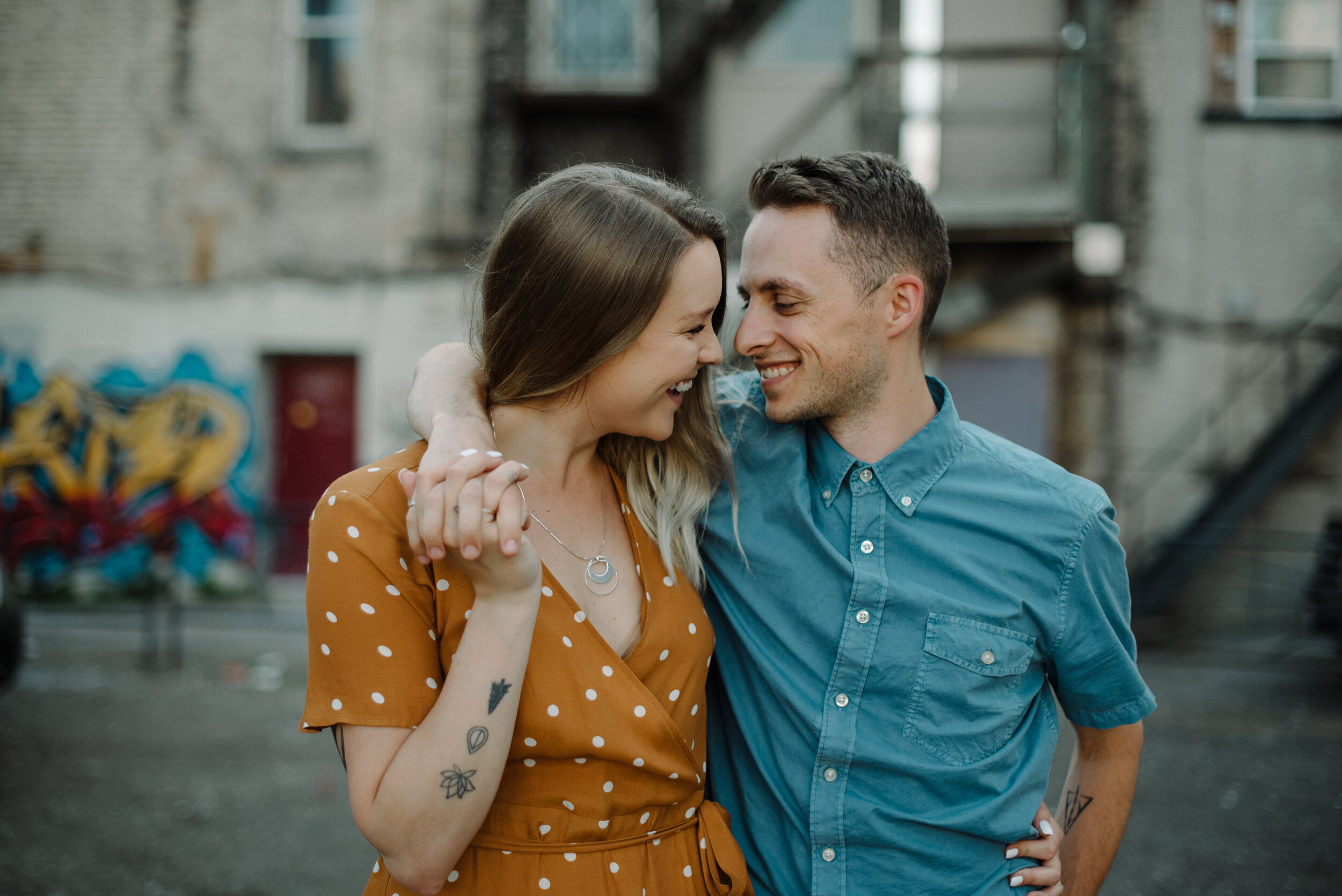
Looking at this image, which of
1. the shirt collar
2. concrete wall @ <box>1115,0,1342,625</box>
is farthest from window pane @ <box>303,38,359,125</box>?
the shirt collar

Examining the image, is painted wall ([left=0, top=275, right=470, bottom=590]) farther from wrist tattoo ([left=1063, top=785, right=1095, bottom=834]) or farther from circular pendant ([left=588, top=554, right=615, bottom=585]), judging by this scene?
wrist tattoo ([left=1063, top=785, right=1095, bottom=834])

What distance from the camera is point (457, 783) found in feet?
4.69

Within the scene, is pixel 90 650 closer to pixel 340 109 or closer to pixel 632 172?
pixel 340 109

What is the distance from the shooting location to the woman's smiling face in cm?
182

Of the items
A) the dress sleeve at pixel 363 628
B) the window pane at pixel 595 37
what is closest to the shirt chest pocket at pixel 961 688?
the dress sleeve at pixel 363 628

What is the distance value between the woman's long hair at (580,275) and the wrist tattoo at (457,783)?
0.62 m

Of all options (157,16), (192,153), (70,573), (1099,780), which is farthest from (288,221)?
(1099,780)

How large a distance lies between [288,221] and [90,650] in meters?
4.71

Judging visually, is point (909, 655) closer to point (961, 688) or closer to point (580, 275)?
point (961, 688)

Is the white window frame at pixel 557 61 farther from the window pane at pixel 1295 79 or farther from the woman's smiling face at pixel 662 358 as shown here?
the woman's smiling face at pixel 662 358

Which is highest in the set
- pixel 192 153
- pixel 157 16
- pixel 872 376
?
pixel 157 16

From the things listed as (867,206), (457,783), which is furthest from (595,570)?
(867,206)

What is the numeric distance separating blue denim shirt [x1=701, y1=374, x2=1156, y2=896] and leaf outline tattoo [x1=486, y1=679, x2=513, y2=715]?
635mm

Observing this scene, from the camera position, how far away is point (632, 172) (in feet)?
6.36
